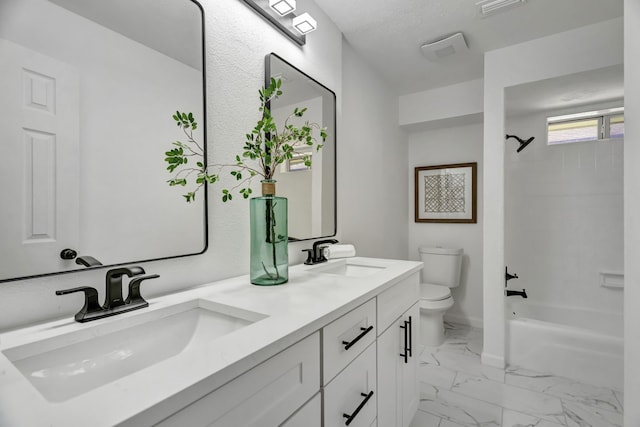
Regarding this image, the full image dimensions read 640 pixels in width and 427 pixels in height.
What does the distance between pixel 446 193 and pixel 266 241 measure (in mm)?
2581

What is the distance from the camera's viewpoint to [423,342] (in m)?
2.64

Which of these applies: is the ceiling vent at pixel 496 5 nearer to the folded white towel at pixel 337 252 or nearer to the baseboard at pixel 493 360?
the folded white towel at pixel 337 252

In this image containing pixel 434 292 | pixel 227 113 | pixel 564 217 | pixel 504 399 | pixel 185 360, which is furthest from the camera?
pixel 564 217

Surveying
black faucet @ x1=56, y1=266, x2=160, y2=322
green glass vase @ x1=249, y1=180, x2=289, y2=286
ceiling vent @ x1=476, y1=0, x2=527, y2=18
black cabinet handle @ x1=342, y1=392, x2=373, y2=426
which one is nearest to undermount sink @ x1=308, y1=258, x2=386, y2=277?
green glass vase @ x1=249, y1=180, x2=289, y2=286

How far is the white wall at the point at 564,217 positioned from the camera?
258cm

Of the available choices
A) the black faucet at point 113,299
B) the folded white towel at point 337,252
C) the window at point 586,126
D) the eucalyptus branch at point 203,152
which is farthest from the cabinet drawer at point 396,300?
the window at point 586,126

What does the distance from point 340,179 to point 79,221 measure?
1.50 m

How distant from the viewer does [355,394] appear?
99 cm

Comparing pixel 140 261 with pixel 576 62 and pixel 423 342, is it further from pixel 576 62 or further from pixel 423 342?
pixel 576 62

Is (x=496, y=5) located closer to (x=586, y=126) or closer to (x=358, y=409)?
(x=586, y=126)

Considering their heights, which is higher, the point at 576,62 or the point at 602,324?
the point at 576,62

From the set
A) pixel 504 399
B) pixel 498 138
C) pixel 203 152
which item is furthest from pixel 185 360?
pixel 498 138

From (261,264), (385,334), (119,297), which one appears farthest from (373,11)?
(119,297)

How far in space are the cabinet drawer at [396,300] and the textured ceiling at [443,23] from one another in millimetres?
1592
